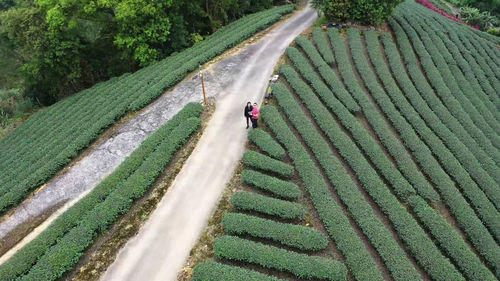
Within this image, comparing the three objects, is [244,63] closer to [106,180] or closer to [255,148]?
[255,148]

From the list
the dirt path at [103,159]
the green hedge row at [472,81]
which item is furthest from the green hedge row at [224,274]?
the green hedge row at [472,81]

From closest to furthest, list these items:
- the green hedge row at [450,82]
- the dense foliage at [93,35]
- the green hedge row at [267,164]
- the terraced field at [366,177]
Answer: the terraced field at [366,177]
the green hedge row at [267,164]
the green hedge row at [450,82]
the dense foliage at [93,35]

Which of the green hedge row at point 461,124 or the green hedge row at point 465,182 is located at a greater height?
the green hedge row at point 461,124

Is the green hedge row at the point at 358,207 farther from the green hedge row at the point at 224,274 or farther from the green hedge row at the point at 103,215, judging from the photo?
the green hedge row at the point at 103,215

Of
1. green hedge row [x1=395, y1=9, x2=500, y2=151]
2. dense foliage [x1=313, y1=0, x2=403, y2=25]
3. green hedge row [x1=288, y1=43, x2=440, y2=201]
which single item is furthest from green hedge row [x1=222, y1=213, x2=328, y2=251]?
dense foliage [x1=313, y1=0, x2=403, y2=25]

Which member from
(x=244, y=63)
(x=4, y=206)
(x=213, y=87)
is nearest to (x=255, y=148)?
(x=213, y=87)

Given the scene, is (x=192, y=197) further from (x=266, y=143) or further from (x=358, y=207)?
(x=358, y=207)

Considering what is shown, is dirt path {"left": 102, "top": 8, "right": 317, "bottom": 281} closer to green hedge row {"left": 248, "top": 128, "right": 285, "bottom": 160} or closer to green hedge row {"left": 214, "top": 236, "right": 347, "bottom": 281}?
green hedge row {"left": 248, "top": 128, "right": 285, "bottom": 160}
